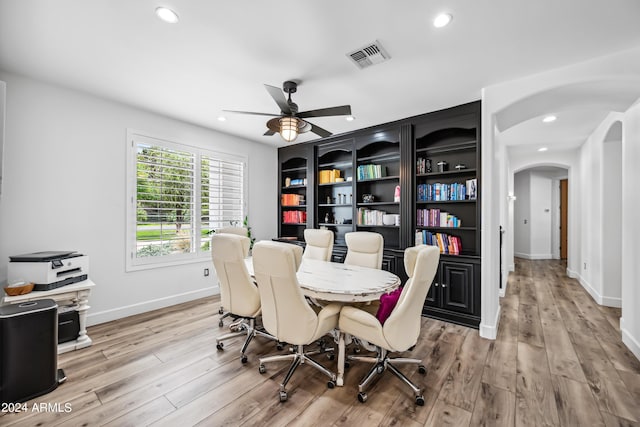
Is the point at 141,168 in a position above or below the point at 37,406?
above

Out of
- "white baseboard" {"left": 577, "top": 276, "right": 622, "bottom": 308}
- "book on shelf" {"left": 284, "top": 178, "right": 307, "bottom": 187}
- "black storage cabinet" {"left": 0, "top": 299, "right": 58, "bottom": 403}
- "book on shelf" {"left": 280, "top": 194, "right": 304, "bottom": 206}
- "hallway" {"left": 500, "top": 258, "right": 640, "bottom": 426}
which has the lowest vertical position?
"hallway" {"left": 500, "top": 258, "right": 640, "bottom": 426}

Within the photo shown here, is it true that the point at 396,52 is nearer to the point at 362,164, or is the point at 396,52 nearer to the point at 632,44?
the point at 632,44

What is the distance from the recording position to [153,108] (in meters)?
3.62

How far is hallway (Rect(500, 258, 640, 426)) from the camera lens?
186 centimetres

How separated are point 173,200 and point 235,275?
85.8 inches

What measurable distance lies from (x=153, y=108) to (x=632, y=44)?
5033mm

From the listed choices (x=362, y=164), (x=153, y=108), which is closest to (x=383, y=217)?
(x=362, y=164)

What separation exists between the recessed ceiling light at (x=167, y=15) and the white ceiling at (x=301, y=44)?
0.13ft

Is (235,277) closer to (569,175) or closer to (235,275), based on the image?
(235,275)

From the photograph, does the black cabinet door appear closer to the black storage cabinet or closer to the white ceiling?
the white ceiling

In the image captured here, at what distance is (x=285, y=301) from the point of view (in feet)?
6.52

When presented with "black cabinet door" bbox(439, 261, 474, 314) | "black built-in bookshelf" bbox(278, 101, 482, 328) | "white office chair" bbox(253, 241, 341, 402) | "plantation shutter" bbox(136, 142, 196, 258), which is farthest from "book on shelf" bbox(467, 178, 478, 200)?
"plantation shutter" bbox(136, 142, 196, 258)

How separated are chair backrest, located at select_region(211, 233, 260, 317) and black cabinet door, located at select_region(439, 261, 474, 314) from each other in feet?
8.05

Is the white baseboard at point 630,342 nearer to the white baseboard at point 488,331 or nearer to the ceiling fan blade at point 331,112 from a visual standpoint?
the white baseboard at point 488,331
